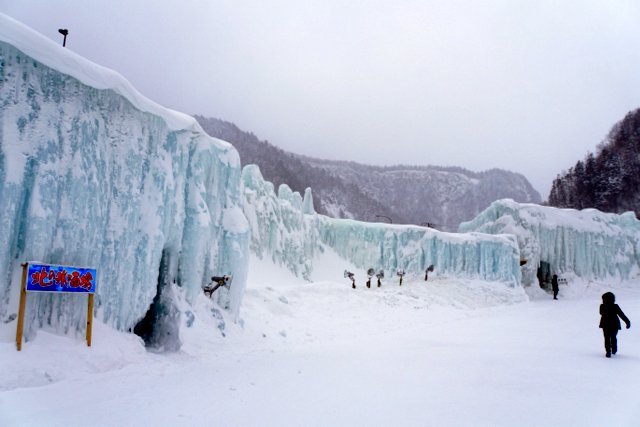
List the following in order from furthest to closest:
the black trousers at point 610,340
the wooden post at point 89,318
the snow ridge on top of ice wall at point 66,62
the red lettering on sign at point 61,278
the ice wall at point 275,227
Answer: the ice wall at point 275,227, the black trousers at point 610,340, the wooden post at point 89,318, the red lettering on sign at point 61,278, the snow ridge on top of ice wall at point 66,62

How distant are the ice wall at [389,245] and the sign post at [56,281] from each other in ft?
64.2

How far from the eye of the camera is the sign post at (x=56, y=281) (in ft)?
21.5

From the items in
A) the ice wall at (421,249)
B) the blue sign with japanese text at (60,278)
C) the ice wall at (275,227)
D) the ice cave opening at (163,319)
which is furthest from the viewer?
the ice wall at (421,249)

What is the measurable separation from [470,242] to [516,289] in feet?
15.6

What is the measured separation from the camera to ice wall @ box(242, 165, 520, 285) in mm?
28391

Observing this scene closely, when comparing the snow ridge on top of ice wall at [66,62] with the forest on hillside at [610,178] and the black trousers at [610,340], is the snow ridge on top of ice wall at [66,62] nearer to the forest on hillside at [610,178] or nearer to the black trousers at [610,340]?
the black trousers at [610,340]

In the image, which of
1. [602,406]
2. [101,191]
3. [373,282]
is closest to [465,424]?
[602,406]

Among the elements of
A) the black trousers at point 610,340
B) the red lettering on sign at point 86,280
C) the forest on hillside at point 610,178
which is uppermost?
the forest on hillside at point 610,178

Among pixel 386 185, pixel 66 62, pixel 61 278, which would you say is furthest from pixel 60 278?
pixel 386 185

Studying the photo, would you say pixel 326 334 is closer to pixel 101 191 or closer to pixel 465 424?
pixel 101 191

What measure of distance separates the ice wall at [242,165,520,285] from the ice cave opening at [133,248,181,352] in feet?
54.2

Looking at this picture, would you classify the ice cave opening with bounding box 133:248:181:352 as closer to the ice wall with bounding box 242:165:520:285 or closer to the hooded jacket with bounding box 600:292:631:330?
the hooded jacket with bounding box 600:292:631:330

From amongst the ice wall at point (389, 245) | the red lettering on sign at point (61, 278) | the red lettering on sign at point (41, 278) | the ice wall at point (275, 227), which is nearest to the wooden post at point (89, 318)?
the red lettering on sign at point (61, 278)

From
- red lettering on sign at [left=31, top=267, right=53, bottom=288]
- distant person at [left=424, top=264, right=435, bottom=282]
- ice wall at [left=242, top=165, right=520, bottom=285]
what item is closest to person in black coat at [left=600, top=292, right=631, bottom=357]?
red lettering on sign at [left=31, top=267, right=53, bottom=288]
